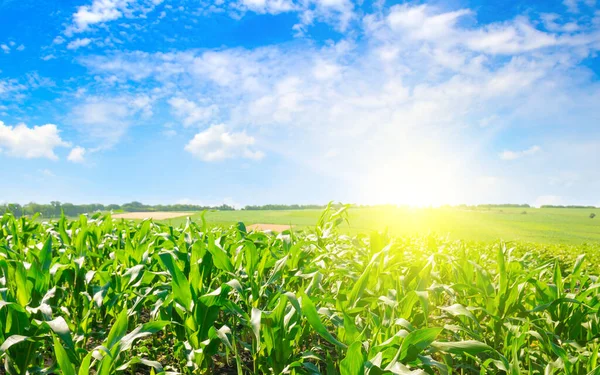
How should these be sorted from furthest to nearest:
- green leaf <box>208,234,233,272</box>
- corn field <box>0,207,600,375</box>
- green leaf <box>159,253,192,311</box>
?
green leaf <box>208,234,233,272</box>
green leaf <box>159,253,192,311</box>
corn field <box>0,207,600,375</box>

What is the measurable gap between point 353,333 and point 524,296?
6.11 feet

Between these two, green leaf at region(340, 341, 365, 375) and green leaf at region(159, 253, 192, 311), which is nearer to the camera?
green leaf at region(340, 341, 365, 375)

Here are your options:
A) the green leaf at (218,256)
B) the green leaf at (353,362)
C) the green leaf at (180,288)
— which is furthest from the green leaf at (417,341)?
the green leaf at (218,256)

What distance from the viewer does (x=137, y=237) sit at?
14.3 feet

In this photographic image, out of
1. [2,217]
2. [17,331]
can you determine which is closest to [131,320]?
[17,331]

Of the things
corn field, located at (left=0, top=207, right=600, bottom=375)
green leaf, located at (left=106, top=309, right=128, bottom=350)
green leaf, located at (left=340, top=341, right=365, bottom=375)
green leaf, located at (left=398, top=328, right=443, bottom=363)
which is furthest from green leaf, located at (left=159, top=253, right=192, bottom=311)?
green leaf, located at (left=398, top=328, right=443, bottom=363)

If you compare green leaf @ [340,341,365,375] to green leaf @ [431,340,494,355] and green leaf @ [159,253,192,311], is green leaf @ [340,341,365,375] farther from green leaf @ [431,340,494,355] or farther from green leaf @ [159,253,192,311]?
green leaf @ [159,253,192,311]

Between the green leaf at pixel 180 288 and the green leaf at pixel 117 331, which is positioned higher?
the green leaf at pixel 180 288

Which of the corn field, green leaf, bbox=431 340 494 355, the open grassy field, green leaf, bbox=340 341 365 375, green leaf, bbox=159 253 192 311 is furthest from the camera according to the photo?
the open grassy field

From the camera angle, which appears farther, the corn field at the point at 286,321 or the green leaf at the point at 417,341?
the corn field at the point at 286,321

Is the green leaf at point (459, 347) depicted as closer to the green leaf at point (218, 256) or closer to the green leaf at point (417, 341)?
the green leaf at point (417, 341)

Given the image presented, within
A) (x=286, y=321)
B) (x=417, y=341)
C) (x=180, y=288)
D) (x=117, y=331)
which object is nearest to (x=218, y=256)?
(x=180, y=288)

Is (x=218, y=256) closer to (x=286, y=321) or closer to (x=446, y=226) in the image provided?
(x=286, y=321)

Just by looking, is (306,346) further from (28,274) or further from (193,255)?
(28,274)
